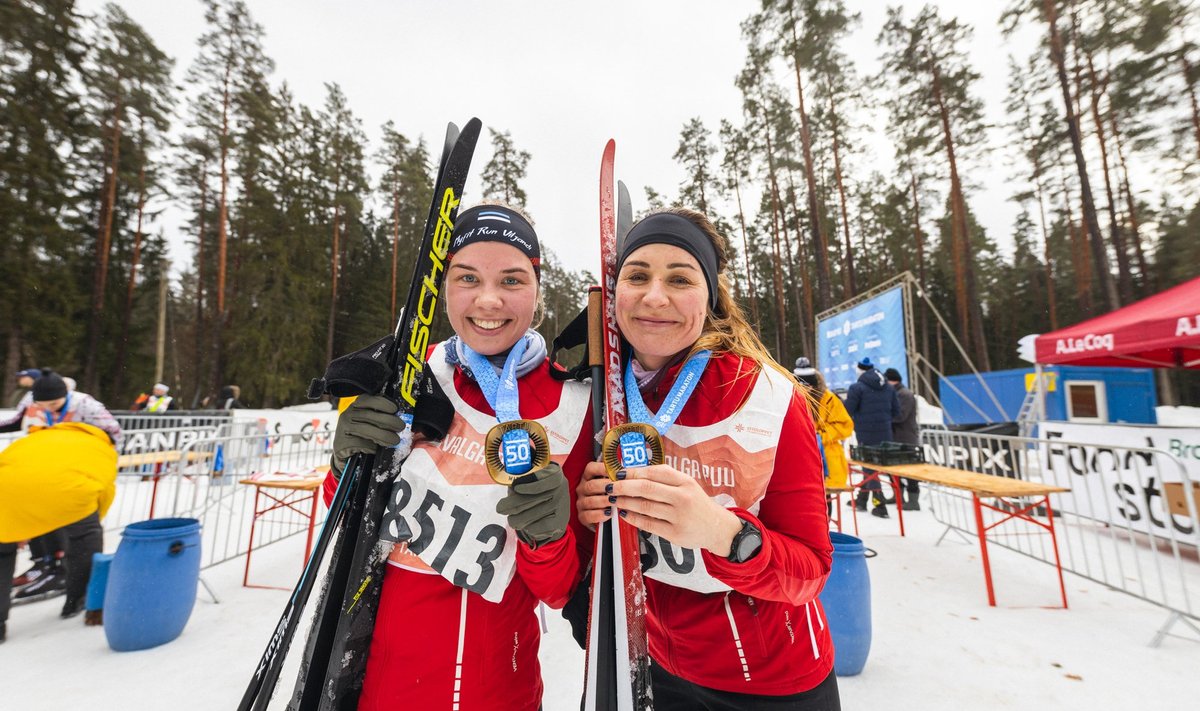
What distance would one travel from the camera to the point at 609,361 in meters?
1.38

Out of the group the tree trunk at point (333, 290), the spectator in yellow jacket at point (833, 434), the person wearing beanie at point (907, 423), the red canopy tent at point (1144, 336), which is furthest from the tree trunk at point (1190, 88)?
the tree trunk at point (333, 290)

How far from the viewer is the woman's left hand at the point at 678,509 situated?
3.21ft

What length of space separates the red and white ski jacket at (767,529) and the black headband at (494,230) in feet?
2.40

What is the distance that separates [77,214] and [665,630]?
25667 mm

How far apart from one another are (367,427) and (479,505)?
356 mm

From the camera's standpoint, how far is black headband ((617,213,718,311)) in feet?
4.42

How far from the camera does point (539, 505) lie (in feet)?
3.54

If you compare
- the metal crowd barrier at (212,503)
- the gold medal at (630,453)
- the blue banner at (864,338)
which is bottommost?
the metal crowd barrier at (212,503)

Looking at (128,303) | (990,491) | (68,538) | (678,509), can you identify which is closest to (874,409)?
(990,491)

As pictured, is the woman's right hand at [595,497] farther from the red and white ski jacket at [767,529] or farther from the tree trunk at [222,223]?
the tree trunk at [222,223]

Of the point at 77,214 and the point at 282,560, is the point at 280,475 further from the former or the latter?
the point at 77,214

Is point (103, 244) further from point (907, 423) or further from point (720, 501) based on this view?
point (907, 423)

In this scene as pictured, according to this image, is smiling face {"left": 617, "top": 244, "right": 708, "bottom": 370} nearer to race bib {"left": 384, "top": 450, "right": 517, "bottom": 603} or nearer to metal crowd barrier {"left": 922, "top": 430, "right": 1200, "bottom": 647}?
race bib {"left": 384, "top": 450, "right": 517, "bottom": 603}

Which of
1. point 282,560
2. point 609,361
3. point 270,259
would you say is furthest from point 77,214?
point 609,361
